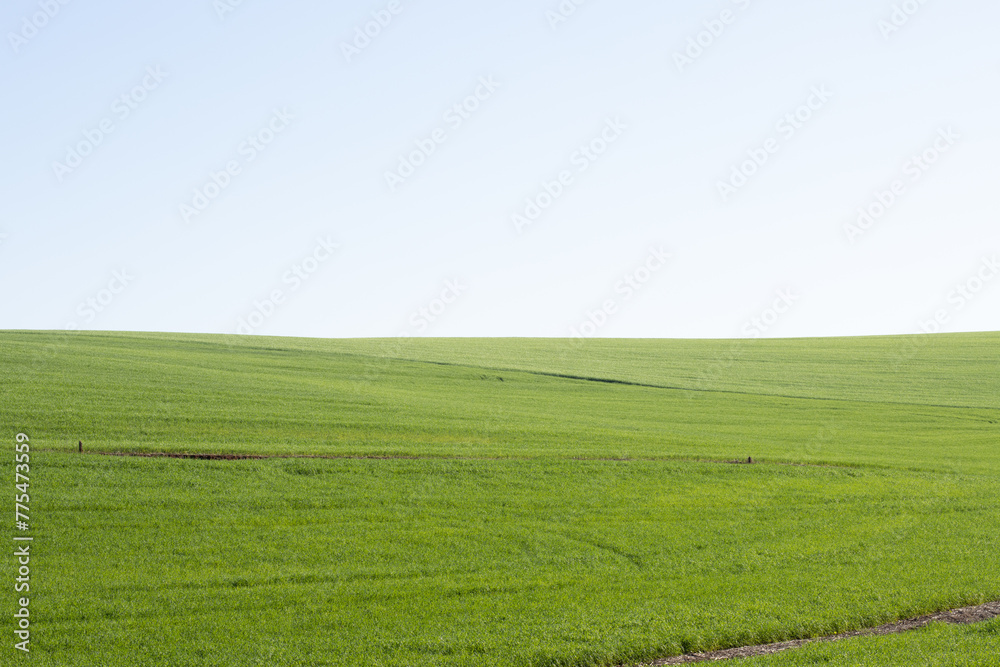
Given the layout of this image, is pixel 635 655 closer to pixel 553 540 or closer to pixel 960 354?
pixel 553 540

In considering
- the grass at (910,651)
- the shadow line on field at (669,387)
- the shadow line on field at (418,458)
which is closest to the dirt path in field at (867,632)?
the grass at (910,651)

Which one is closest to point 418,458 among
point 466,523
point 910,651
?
point 466,523

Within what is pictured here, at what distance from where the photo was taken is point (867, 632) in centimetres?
1431

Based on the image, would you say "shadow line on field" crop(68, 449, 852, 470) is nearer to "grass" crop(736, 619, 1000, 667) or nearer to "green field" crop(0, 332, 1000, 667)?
"green field" crop(0, 332, 1000, 667)

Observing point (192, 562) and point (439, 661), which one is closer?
point (439, 661)

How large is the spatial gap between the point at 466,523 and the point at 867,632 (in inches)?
358

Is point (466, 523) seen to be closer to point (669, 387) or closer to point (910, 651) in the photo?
point (910, 651)

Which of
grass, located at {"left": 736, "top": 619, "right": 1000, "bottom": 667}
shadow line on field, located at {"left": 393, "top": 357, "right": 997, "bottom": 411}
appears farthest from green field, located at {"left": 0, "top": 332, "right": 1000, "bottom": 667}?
shadow line on field, located at {"left": 393, "top": 357, "right": 997, "bottom": 411}

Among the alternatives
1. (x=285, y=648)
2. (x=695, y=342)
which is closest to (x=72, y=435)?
(x=285, y=648)

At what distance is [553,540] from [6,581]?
11.2 meters

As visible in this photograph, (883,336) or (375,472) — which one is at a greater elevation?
(375,472)

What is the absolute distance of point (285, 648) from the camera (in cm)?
1271

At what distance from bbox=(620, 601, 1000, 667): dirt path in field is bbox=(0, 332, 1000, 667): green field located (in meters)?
0.25

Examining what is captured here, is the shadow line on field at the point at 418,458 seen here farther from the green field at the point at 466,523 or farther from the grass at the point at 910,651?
the grass at the point at 910,651
